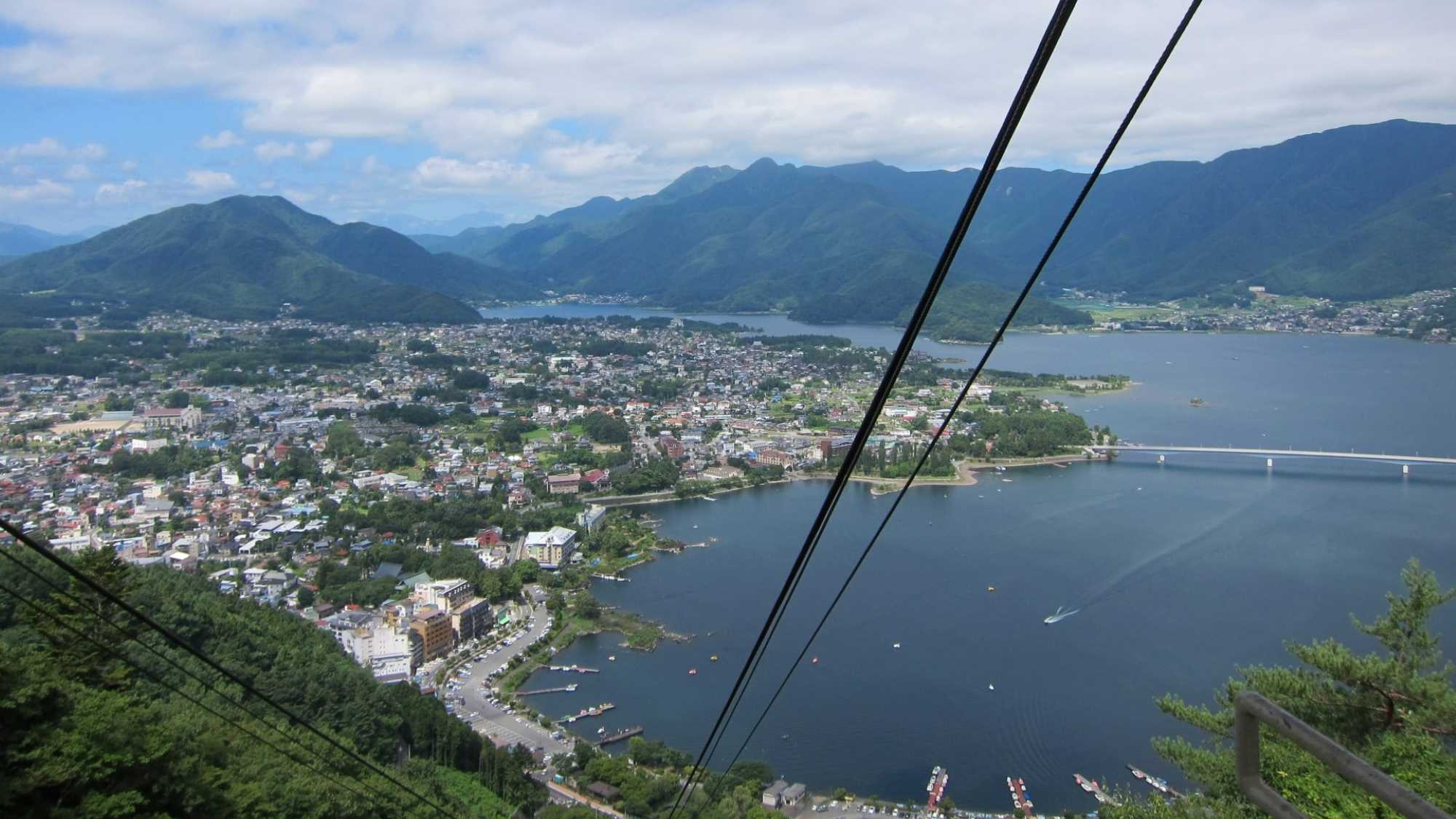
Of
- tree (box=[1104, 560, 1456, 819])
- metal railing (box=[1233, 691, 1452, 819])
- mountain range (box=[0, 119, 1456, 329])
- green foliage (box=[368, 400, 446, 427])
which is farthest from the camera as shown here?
mountain range (box=[0, 119, 1456, 329])

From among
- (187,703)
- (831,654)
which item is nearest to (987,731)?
(831,654)

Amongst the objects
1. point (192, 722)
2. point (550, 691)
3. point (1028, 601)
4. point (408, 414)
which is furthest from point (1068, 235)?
point (192, 722)

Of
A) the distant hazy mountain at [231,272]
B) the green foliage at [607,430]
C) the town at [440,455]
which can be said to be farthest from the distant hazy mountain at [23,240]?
the green foliage at [607,430]

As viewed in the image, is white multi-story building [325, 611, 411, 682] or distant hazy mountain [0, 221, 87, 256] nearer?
white multi-story building [325, 611, 411, 682]

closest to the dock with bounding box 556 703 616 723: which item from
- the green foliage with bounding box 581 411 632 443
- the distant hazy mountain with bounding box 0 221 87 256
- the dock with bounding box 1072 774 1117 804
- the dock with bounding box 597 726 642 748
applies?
the dock with bounding box 597 726 642 748

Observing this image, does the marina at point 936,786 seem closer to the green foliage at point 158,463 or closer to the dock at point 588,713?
the dock at point 588,713

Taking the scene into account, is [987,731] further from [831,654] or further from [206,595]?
[206,595]

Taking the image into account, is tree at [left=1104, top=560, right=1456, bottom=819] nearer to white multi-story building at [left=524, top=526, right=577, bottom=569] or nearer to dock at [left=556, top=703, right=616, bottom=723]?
dock at [left=556, top=703, right=616, bottom=723]
